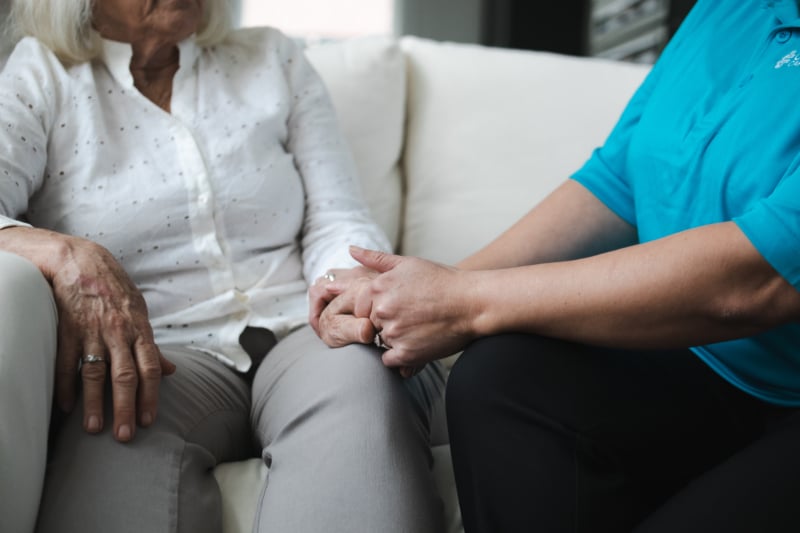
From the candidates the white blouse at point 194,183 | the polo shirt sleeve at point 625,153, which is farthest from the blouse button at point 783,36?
the white blouse at point 194,183

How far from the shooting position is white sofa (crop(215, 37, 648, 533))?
161cm

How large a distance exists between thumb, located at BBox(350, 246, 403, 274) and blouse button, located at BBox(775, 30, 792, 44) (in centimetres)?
52

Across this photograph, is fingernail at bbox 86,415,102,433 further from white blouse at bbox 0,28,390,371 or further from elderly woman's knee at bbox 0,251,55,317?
white blouse at bbox 0,28,390,371

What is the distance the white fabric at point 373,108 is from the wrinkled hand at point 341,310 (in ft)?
1.61

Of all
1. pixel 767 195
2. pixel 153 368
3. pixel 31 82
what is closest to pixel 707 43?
pixel 767 195

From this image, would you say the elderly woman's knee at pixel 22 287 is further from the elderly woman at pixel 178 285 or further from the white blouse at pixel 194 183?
the white blouse at pixel 194 183

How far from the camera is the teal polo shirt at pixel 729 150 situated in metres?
0.89

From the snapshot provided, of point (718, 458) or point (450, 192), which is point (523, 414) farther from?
point (450, 192)

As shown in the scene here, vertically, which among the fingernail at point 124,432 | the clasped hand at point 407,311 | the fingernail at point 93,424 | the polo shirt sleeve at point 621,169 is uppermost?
the polo shirt sleeve at point 621,169

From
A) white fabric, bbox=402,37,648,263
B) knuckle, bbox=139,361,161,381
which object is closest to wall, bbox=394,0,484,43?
white fabric, bbox=402,37,648,263

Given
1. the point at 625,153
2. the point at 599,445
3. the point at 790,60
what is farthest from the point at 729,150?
the point at 599,445

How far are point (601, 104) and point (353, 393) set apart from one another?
38.0 inches

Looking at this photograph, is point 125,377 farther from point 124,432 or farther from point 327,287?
point 327,287

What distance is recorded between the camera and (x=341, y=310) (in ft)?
3.54
